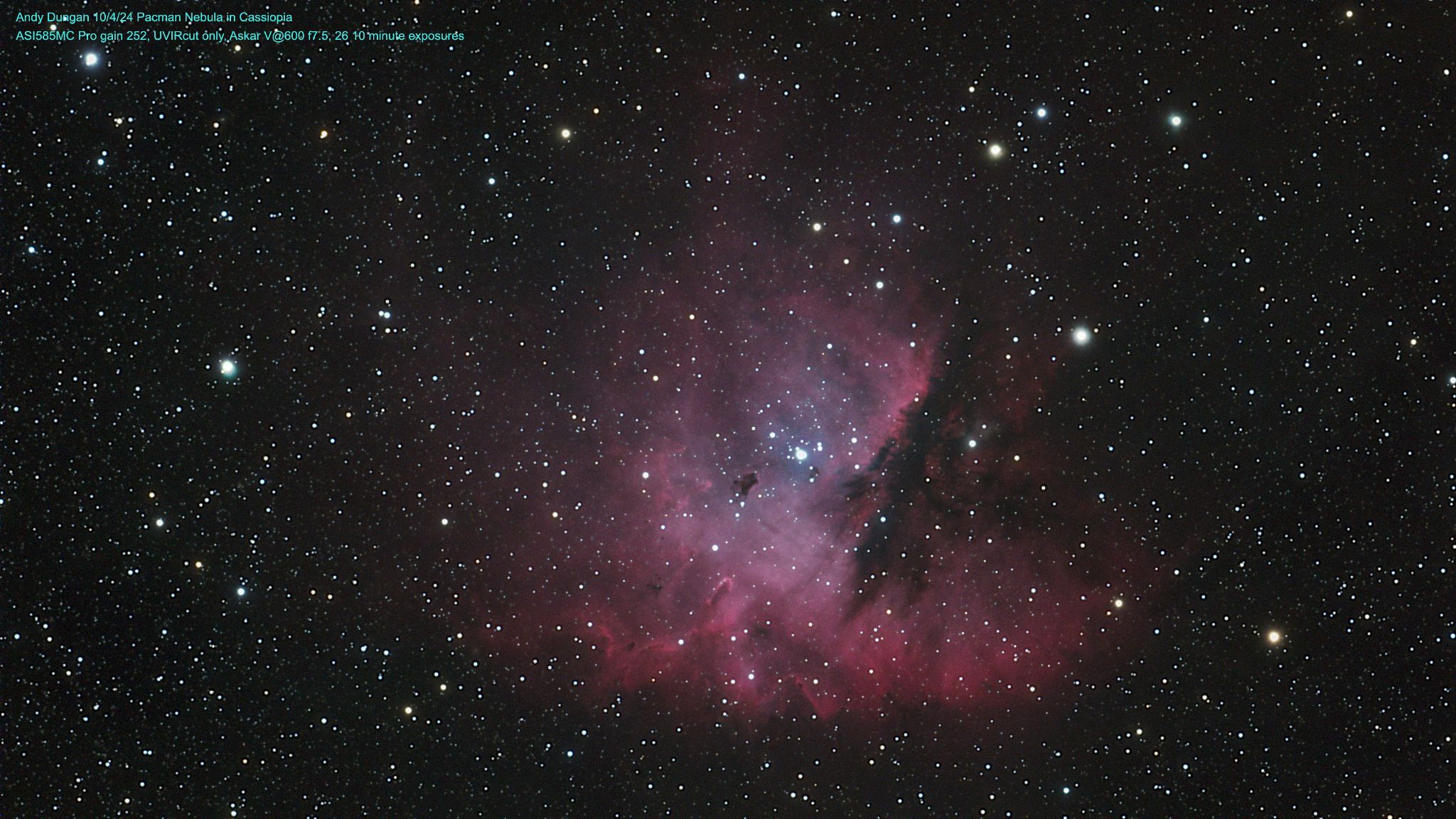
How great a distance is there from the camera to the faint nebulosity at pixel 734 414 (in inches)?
40.7

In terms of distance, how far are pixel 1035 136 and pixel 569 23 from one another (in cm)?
79

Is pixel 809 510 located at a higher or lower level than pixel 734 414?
lower

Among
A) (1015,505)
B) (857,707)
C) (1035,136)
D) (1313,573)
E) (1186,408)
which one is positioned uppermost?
(1035,136)

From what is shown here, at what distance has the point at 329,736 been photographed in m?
1.07

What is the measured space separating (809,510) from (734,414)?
0.68 feet

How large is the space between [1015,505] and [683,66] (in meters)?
0.92

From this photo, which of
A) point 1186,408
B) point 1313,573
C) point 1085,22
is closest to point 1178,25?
point 1085,22

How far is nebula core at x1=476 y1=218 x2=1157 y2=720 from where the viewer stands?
1057 millimetres

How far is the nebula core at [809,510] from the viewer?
106cm

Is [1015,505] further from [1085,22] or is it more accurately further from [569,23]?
[569,23]

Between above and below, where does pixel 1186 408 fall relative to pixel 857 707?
above

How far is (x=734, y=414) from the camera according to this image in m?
1.07

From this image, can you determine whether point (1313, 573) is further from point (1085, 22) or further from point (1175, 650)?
point (1085, 22)

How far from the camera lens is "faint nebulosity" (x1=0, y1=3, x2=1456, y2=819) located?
1.03m
